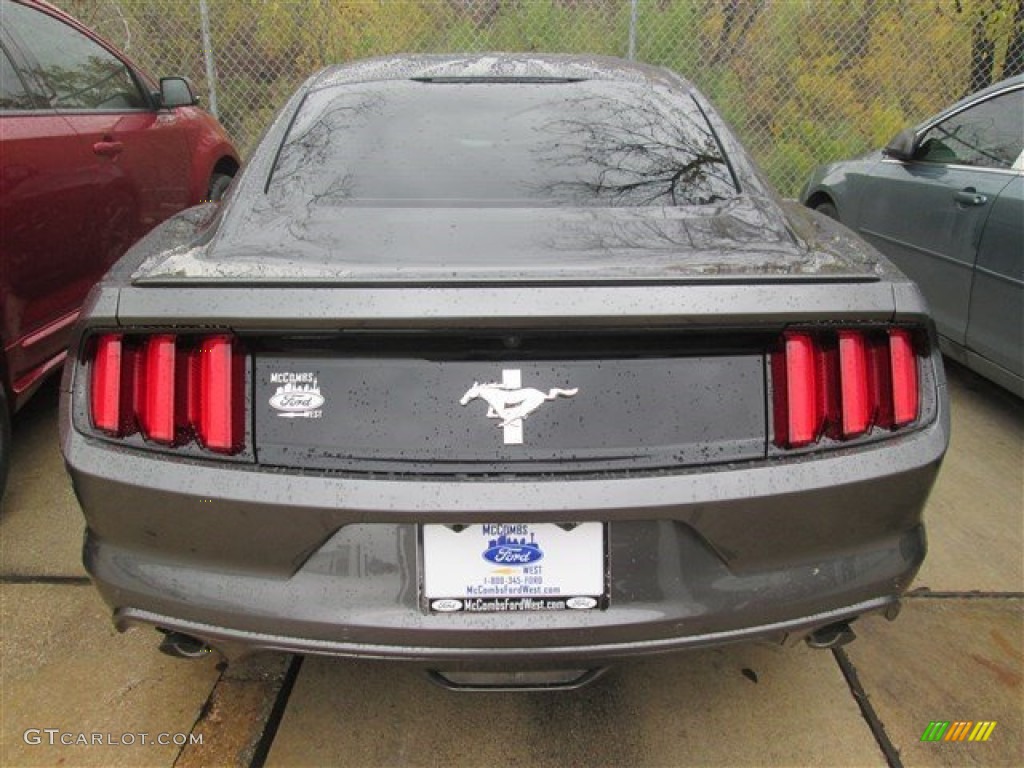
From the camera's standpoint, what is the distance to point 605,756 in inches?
78.3

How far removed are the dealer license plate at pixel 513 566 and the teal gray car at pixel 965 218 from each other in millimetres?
2664

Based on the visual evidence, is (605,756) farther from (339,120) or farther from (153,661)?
(339,120)

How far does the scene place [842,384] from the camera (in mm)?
1641

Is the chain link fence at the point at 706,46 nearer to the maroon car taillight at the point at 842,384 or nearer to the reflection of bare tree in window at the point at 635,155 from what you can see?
the reflection of bare tree in window at the point at 635,155

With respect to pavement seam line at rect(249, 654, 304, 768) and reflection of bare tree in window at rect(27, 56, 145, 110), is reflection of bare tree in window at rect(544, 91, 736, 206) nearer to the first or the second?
pavement seam line at rect(249, 654, 304, 768)

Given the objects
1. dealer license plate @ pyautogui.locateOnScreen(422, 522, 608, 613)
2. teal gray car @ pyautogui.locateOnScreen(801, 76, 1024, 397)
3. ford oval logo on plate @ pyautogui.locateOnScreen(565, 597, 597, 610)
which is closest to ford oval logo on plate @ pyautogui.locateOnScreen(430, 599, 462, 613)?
dealer license plate @ pyautogui.locateOnScreen(422, 522, 608, 613)

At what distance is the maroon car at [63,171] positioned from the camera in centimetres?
297

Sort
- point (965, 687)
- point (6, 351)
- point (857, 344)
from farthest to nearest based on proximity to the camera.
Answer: point (6, 351)
point (965, 687)
point (857, 344)

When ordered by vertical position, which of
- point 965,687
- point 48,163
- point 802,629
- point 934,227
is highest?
point 48,163

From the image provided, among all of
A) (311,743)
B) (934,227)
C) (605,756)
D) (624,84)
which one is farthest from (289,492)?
(934,227)

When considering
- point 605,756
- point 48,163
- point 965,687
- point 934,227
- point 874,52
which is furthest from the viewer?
point 874,52

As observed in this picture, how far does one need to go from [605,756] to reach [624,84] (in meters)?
1.95

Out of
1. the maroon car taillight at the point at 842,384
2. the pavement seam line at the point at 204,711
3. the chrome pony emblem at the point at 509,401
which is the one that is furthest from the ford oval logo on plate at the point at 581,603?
the pavement seam line at the point at 204,711

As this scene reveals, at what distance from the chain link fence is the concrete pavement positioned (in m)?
5.67
